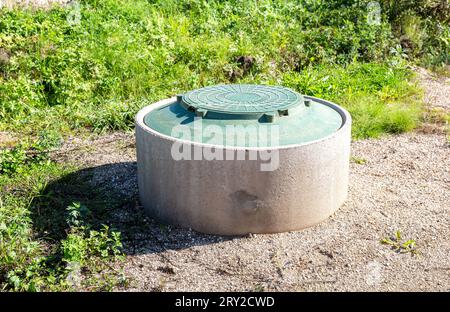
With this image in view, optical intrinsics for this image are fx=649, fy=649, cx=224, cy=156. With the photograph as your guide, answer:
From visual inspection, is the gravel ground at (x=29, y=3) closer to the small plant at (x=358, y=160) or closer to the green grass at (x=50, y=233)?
the green grass at (x=50, y=233)

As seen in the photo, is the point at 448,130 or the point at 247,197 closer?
the point at 247,197

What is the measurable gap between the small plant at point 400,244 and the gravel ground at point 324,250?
4 centimetres

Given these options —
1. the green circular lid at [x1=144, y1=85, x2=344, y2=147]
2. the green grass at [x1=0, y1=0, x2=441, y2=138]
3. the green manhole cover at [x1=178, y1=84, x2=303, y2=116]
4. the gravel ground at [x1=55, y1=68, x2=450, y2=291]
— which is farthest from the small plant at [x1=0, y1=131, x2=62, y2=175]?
the green manhole cover at [x1=178, y1=84, x2=303, y2=116]

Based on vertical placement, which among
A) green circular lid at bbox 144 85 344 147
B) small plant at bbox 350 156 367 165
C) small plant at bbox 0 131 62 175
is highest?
green circular lid at bbox 144 85 344 147

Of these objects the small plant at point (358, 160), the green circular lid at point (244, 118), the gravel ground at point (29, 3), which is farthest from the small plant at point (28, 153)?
the gravel ground at point (29, 3)

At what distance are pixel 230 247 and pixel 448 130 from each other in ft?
10.6

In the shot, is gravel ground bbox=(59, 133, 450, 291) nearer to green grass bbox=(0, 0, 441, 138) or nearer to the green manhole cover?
the green manhole cover

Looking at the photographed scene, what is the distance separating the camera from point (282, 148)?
4184mm

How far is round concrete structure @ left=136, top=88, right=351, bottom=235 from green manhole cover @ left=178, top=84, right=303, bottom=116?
0.36 m

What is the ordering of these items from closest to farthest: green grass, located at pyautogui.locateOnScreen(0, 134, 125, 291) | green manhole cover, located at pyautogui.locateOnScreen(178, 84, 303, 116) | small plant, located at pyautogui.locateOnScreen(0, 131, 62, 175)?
1. green grass, located at pyautogui.locateOnScreen(0, 134, 125, 291)
2. green manhole cover, located at pyautogui.locateOnScreen(178, 84, 303, 116)
3. small plant, located at pyautogui.locateOnScreen(0, 131, 62, 175)

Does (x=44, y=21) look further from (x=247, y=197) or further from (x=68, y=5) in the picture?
(x=247, y=197)

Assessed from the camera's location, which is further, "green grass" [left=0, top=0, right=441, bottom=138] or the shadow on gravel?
"green grass" [left=0, top=0, right=441, bottom=138]

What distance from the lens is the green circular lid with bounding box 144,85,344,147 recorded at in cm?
434

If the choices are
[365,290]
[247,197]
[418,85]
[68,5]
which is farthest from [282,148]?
[68,5]
